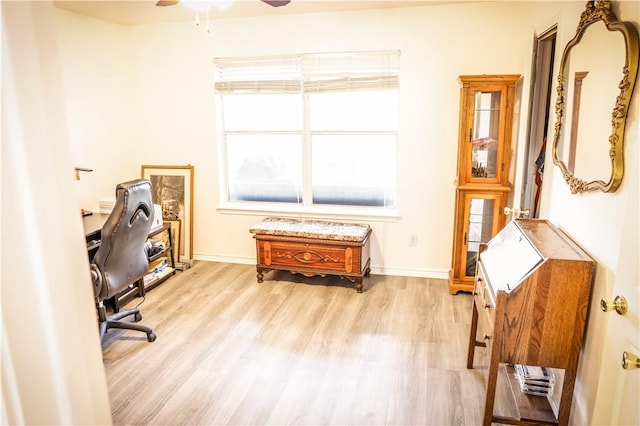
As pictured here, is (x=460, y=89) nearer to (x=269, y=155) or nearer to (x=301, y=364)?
(x=269, y=155)

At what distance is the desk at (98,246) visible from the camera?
3116mm

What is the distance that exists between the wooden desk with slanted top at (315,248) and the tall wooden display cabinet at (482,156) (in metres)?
0.86

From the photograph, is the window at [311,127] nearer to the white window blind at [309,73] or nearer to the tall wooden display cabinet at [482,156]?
the white window blind at [309,73]

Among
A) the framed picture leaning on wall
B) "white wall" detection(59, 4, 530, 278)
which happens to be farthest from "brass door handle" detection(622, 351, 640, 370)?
the framed picture leaning on wall

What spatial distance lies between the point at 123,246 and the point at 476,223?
108 inches

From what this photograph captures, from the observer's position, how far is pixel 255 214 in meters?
4.43

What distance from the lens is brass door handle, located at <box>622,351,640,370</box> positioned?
1.11 meters

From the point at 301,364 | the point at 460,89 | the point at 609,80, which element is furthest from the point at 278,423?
the point at 460,89

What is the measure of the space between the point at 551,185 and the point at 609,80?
828 mm

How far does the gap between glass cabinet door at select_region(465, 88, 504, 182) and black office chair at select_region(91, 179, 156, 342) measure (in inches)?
99.2

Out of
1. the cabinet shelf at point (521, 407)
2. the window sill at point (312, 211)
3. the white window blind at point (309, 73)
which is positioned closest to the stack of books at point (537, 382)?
the cabinet shelf at point (521, 407)

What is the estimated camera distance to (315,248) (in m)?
→ 3.81

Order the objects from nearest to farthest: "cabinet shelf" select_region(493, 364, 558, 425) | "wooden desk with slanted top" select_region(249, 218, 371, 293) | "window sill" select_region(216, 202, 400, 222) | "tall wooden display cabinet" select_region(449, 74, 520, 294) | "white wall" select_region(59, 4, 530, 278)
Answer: "cabinet shelf" select_region(493, 364, 558, 425)
"tall wooden display cabinet" select_region(449, 74, 520, 294)
"white wall" select_region(59, 4, 530, 278)
"wooden desk with slanted top" select_region(249, 218, 371, 293)
"window sill" select_region(216, 202, 400, 222)

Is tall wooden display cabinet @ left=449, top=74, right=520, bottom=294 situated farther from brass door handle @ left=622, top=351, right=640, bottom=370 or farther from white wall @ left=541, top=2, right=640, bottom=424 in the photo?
brass door handle @ left=622, top=351, right=640, bottom=370
